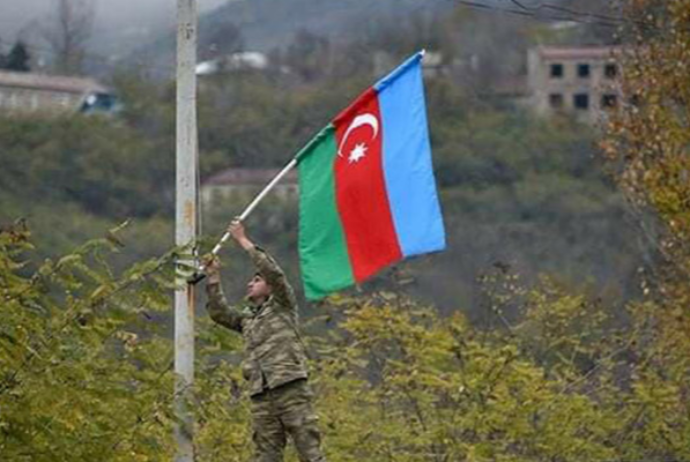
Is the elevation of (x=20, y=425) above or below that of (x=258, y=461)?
above

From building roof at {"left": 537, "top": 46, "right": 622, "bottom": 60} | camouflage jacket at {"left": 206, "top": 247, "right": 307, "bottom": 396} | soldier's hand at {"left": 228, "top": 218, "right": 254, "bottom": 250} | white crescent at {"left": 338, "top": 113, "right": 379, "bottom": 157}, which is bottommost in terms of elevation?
building roof at {"left": 537, "top": 46, "right": 622, "bottom": 60}

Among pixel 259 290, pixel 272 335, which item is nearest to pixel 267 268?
pixel 259 290

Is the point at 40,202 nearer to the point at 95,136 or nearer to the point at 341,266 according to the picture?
the point at 95,136

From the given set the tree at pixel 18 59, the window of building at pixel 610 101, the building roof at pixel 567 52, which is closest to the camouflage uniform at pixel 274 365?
the tree at pixel 18 59

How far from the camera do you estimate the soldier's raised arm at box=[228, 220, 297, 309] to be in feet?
42.8

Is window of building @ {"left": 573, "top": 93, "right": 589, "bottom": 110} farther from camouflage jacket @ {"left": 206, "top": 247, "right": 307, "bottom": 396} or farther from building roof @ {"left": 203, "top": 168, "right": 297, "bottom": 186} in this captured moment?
camouflage jacket @ {"left": 206, "top": 247, "right": 307, "bottom": 396}

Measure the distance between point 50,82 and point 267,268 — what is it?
2590 centimetres

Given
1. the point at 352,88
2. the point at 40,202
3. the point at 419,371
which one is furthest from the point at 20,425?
the point at 352,88

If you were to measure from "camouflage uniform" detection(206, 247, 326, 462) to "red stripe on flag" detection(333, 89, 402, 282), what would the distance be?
650 millimetres

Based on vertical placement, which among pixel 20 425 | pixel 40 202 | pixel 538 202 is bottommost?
pixel 538 202

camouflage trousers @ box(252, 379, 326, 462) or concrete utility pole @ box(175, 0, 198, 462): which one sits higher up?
concrete utility pole @ box(175, 0, 198, 462)

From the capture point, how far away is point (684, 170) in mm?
25141

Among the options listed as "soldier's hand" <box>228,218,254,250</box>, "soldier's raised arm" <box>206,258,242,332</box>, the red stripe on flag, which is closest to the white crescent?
the red stripe on flag

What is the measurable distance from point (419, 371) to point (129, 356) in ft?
29.9
